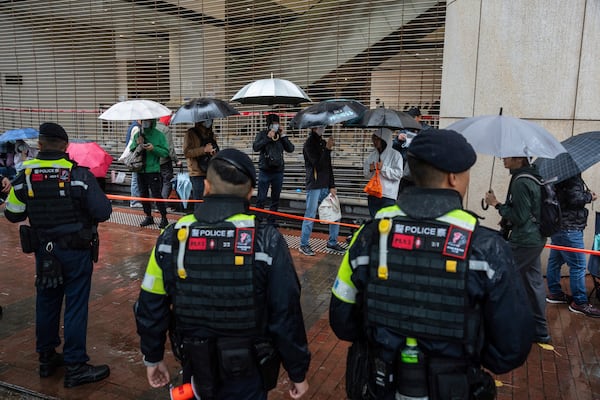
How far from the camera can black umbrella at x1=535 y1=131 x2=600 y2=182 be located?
4094mm

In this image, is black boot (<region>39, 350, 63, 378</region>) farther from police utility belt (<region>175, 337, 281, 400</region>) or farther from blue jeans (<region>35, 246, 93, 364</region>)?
police utility belt (<region>175, 337, 281, 400</region>)

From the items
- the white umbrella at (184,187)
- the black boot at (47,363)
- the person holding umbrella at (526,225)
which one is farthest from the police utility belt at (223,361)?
the white umbrella at (184,187)

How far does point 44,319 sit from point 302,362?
7.93 feet

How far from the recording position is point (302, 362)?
2.26 m

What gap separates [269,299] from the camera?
2217 mm

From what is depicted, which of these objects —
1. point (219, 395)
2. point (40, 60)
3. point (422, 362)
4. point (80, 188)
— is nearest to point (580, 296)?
point (422, 362)

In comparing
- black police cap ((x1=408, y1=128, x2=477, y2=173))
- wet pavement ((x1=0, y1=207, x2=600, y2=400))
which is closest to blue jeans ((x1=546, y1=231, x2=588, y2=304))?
wet pavement ((x1=0, y1=207, x2=600, y2=400))

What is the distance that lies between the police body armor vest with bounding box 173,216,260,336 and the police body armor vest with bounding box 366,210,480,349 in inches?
23.4

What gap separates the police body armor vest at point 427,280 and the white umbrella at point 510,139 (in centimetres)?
194

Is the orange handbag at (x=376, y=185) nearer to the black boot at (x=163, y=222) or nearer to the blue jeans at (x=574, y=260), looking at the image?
the blue jeans at (x=574, y=260)

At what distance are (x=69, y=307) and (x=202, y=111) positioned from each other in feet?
12.2

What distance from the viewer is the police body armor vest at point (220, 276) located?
2.15m

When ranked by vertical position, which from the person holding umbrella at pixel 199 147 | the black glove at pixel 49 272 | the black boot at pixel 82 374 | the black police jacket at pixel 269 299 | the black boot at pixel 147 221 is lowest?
the black boot at pixel 82 374

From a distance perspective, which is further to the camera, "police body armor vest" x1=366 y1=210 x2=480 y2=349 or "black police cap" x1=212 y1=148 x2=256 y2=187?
"black police cap" x1=212 y1=148 x2=256 y2=187
